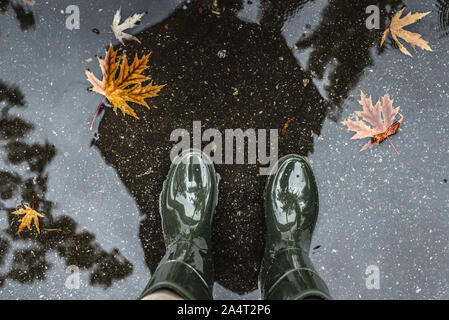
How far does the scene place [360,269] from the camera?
1553mm

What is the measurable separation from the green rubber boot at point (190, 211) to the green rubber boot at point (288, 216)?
0.27 metres

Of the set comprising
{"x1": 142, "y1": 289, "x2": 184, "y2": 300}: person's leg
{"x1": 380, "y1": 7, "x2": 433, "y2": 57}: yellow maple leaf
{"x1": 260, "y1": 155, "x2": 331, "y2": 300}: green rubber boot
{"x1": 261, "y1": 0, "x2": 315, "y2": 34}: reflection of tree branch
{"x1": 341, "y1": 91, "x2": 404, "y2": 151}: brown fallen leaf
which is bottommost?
{"x1": 142, "y1": 289, "x2": 184, "y2": 300}: person's leg

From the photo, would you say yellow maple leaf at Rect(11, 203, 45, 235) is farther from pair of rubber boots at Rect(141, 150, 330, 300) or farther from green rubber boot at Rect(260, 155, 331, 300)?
green rubber boot at Rect(260, 155, 331, 300)

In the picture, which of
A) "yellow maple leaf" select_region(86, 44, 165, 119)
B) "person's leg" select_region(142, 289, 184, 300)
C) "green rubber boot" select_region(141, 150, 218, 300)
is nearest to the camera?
"person's leg" select_region(142, 289, 184, 300)

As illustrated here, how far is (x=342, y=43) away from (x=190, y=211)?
1126mm

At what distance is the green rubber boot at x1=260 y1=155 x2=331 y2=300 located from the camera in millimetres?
1372

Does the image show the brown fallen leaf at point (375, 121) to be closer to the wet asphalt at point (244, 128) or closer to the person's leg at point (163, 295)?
the wet asphalt at point (244, 128)

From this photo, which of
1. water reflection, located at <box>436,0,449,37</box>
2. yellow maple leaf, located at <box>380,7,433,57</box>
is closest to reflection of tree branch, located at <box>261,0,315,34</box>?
yellow maple leaf, located at <box>380,7,433,57</box>

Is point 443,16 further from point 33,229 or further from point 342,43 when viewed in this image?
point 33,229

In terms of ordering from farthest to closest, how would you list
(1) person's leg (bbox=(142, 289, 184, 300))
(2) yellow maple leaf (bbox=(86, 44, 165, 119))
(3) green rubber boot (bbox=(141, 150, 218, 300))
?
(2) yellow maple leaf (bbox=(86, 44, 165, 119)) < (3) green rubber boot (bbox=(141, 150, 218, 300)) < (1) person's leg (bbox=(142, 289, 184, 300))

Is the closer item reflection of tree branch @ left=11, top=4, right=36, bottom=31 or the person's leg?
the person's leg

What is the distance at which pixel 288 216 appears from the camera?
148 cm

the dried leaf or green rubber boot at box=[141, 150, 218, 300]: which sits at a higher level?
the dried leaf

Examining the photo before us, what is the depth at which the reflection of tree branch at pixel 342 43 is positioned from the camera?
1.54m
